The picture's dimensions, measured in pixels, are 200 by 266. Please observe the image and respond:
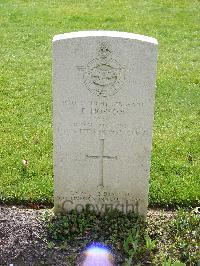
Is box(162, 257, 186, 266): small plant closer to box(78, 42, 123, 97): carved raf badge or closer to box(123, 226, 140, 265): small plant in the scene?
box(123, 226, 140, 265): small plant

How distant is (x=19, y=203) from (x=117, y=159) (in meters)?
1.17

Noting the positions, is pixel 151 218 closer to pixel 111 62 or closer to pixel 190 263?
pixel 190 263

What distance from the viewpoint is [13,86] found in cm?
794

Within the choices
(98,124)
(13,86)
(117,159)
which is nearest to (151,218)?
(117,159)

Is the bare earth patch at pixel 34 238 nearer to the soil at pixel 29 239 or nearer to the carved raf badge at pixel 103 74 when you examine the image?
the soil at pixel 29 239

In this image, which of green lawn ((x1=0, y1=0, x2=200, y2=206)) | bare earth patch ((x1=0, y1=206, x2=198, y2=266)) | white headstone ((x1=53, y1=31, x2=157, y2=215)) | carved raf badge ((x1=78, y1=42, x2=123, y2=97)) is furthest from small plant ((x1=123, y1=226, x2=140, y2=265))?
carved raf badge ((x1=78, y1=42, x2=123, y2=97))

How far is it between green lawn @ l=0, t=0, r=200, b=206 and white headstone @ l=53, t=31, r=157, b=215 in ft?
1.86

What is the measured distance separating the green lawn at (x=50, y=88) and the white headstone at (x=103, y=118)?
568 mm

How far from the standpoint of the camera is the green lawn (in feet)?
18.5

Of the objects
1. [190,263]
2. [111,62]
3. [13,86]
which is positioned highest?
[111,62]

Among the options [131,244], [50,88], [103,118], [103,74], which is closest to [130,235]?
[131,244]

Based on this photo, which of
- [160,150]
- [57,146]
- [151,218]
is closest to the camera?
[57,146]

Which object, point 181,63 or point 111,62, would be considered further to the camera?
point 181,63

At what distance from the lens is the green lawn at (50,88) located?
5652 mm
